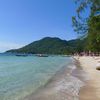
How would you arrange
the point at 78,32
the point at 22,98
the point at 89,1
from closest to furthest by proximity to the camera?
the point at 89,1 < the point at 22,98 < the point at 78,32

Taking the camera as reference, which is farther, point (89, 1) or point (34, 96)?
point (34, 96)

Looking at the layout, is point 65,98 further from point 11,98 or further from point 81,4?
point 81,4

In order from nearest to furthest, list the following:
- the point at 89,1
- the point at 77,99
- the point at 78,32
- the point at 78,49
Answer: the point at 89,1
the point at 77,99
the point at 78,32
the point at 78,49

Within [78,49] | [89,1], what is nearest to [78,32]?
[89,1]

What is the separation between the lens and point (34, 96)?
1280 centimetres

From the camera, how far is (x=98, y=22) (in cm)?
1288

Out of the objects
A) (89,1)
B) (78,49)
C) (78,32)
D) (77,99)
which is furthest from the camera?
(78,49)

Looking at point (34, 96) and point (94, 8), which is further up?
point (94, 8)

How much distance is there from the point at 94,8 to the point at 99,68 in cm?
2019

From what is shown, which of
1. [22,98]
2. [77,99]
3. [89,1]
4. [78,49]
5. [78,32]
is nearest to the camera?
Result: [89,1]

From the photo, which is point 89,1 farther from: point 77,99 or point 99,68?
point 99,68

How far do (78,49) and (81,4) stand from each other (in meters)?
181

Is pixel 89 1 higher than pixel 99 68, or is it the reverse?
pixel 89 1

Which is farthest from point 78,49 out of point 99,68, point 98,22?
point 98,22
